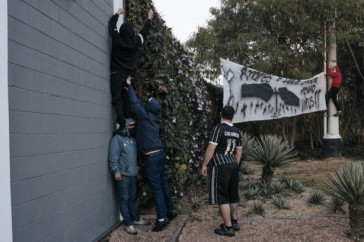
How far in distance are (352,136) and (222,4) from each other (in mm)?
8600

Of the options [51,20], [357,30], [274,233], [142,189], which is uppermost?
[357,30]

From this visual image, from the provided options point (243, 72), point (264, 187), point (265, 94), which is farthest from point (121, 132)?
point (265, 94)

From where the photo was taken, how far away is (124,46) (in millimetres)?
4809

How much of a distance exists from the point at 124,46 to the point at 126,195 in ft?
6.94

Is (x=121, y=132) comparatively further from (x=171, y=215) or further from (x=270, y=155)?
(x=270, y=155)

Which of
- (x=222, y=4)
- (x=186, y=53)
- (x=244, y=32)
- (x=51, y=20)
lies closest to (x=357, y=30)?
(x=244, y=32)

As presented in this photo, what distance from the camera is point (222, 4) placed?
12680 millimetres

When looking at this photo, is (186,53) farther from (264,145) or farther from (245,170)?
(245,170)

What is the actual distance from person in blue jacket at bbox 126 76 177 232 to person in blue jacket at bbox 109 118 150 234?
0.49ft

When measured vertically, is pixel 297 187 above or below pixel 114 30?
below

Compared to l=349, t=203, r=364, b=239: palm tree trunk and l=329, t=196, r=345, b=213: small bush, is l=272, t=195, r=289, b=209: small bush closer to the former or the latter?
l=329, t=196, r=345, b=213: small bush

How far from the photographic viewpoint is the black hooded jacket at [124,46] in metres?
4.83

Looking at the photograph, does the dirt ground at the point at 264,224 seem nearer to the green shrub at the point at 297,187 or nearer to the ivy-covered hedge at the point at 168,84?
the green shrub at the point at 297,187

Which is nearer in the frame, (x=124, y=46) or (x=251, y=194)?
(x=124, y=46)
